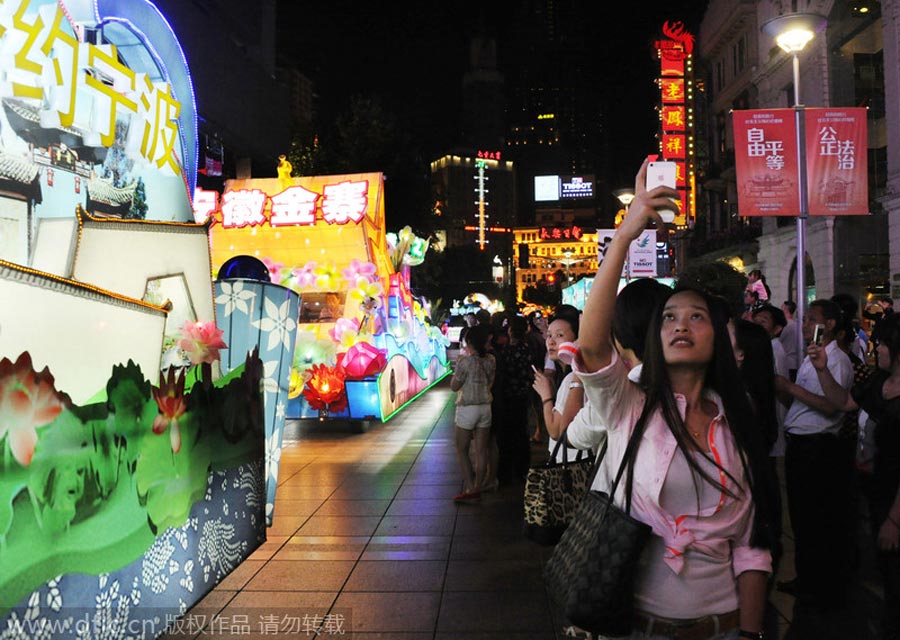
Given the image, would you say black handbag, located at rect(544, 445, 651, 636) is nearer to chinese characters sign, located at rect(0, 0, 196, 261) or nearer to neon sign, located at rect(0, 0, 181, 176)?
chinese characters sign, located at rect(0, 0, 196, 261)

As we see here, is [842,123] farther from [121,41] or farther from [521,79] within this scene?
[521,79]

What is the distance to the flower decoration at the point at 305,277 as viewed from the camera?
13094mm

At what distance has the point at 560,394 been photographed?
416 centimetres

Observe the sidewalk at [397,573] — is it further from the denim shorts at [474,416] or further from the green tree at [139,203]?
the green tree at [139,203]

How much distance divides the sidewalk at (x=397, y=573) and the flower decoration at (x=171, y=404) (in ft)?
3.86

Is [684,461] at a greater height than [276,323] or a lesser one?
lesser

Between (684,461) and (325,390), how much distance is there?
32.9ft

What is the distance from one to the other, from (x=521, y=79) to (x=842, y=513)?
622 feet

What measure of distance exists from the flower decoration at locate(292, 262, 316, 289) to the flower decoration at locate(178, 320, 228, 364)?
8.86m

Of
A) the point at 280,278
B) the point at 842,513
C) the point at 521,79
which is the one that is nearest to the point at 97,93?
the point at 842,513

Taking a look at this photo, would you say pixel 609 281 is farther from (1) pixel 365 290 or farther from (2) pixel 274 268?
(2) pixel 274 268

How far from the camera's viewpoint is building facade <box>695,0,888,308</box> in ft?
69.8

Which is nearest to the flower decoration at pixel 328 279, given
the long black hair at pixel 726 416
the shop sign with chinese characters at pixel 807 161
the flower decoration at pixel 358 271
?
the flower decoration at pixel 358 271

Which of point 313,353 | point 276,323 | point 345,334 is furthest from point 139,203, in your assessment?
point 345,334
